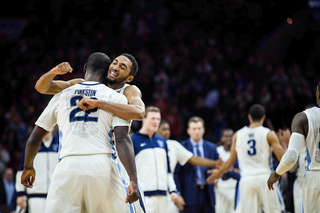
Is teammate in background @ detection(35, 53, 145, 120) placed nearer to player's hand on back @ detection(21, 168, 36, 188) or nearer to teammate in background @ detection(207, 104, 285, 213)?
player's hand on back @ detection(21, 168, 36, 188)

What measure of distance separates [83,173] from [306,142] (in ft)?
9.27

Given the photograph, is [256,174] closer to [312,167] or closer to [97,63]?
[312,167]

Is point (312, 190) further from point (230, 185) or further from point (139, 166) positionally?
point (230, 185)

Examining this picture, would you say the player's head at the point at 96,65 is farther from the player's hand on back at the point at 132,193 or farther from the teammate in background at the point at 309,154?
the teammate in background at the point at 309,154

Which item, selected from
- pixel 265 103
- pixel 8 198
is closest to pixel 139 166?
pixel 8 198

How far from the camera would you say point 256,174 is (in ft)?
23.2

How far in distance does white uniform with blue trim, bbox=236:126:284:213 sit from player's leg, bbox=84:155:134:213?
13.7 feet

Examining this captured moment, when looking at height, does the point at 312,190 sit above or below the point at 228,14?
below

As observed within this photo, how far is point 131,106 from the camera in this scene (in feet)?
12.0

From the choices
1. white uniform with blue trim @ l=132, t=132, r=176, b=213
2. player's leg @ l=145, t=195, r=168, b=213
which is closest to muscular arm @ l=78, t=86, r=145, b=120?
white uniform with blue trim @ l=132, t=132, r=176, b=213

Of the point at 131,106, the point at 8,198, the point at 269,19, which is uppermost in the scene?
the point at 269,19

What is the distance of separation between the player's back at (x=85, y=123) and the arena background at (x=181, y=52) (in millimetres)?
9801

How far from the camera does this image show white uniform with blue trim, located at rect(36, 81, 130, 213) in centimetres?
337

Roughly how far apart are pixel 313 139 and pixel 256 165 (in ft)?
9.04
